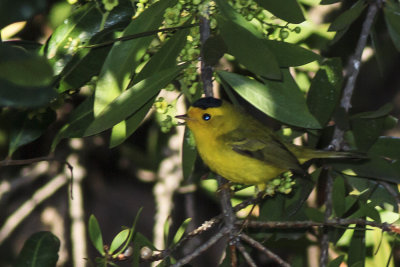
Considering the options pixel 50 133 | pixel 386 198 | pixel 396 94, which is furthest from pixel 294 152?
pixel 396 94

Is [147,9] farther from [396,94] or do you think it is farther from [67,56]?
[396,94]

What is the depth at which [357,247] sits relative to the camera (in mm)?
2867

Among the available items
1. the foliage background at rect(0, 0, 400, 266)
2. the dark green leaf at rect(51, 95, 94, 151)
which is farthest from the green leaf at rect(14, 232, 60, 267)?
the dark green leaf at rect(51, 95, 94, 151)

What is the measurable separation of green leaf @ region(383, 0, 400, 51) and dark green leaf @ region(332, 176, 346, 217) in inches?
30.7

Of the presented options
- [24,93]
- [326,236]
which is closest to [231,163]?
[326,236]

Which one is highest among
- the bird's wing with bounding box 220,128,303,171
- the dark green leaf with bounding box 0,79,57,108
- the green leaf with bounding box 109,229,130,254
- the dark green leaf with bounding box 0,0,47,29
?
the dark green leaf with bounding box 0,0,47,29

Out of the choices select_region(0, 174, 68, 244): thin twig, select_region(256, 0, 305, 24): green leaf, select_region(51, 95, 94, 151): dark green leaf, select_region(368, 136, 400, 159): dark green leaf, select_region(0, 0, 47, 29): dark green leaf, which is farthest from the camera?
select_region(0, 174, 68, 244): thin twig

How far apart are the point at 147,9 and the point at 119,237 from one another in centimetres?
84

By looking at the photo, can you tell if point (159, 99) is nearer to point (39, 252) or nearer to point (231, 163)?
point (231, 163)

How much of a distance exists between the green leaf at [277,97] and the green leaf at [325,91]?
41cm

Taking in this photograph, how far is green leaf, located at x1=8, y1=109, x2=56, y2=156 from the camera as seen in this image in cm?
264

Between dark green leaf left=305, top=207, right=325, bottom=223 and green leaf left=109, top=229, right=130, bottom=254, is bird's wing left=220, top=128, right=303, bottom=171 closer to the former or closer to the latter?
dark green leaf left=305, top=207, right=325, bottom=223

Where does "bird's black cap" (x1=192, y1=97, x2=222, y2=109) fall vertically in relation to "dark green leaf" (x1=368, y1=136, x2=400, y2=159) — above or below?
above

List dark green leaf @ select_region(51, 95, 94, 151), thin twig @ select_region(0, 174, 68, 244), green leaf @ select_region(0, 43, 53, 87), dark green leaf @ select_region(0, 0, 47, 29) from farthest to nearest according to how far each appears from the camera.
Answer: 1. thin twig @ select_region(0, 174, 68, 244)
2. dark green leaf @ select_region(51, 95, 94, 151)
3. dark green leaf @ select_region(0, 0, 47, 29)
4. green leaf @ select_region(0, 43, 53, 87)
